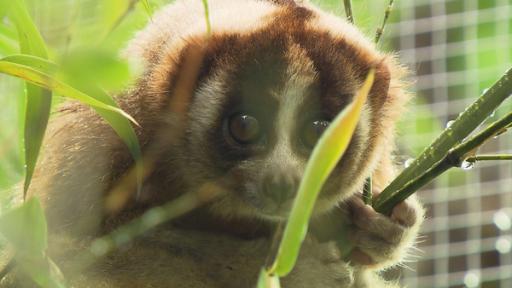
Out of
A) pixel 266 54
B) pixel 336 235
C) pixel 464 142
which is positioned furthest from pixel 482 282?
pixel 464 142

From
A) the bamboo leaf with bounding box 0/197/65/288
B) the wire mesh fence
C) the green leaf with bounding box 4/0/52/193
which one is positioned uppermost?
the green leaf with bounding box 4/0/52/193

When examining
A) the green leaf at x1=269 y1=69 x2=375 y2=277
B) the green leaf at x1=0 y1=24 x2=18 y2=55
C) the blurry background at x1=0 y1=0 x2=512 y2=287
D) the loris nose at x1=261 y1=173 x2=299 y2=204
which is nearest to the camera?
the green leaf at x1=269 y1=69 x2=375 y2=277

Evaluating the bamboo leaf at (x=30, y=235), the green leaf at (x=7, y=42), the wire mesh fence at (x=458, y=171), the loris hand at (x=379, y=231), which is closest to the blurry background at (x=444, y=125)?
the wire mesh fence at (x=458, y=171)

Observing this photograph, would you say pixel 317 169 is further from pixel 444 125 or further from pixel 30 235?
pixel 444 125

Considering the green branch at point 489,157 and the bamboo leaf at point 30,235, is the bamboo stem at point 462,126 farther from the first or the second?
the bamboo leaf at point 30,235

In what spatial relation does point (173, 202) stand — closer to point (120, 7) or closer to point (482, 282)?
point (120, 7)

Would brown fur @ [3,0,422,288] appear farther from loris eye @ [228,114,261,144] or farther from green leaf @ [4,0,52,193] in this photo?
green leaf @ [4,0,52,193]

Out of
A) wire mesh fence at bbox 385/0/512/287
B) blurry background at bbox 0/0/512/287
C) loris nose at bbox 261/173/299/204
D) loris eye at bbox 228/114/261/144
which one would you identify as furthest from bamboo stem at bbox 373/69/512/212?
wire mesh fence at bbox 385/0/512/287
